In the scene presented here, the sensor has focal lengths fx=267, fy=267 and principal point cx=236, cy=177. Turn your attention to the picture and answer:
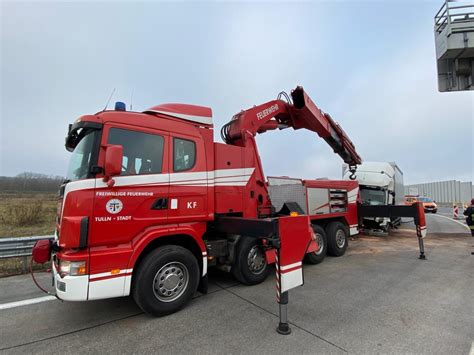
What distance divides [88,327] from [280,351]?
2.49 metres

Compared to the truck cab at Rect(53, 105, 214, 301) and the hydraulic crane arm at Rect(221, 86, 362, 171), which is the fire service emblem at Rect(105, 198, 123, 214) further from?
the hydraulic crane arm at Rect(221, 86, 362, 171)

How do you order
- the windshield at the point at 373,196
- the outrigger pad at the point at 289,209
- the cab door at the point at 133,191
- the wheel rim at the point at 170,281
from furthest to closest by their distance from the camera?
the windshield at the point at 373,196
the outrigger pad at the point at 289,209
the wheel rim at the point at 170,281
the cab door at the point at 133,191

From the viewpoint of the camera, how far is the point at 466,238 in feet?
35.1

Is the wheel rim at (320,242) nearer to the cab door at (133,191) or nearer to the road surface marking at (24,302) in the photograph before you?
the cab door at (133,191)

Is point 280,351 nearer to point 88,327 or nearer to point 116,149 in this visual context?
point 88,327

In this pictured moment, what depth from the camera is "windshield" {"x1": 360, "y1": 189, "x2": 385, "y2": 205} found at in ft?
38.1

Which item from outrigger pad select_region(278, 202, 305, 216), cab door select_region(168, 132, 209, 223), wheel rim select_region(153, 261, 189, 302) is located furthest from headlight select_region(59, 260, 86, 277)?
outrigger pad select_region(278, 202, 305, 216)

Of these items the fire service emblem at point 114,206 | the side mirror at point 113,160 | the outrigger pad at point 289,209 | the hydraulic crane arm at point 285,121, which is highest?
the hydraulic crane arm at point 285,121

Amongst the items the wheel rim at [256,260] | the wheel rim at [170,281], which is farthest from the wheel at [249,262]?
the wheel rim at [170,281]

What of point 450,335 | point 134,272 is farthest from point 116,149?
point 450,335

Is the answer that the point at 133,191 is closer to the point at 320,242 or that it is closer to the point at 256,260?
the point at 256,260

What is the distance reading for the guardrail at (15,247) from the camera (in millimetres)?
5695

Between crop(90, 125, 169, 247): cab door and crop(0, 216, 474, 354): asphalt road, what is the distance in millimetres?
1188

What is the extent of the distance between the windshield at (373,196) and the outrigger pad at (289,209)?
21.7ft
